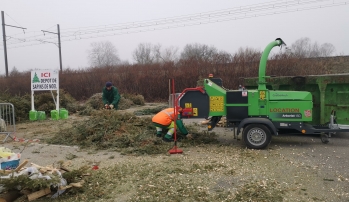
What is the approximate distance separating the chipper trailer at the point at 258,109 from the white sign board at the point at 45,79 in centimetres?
923

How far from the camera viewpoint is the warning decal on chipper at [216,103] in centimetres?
764

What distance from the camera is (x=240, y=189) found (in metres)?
4.76

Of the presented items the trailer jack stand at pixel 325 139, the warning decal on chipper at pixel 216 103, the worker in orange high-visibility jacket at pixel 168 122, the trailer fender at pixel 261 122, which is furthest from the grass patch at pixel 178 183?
the trailer jack stand at pixel 325 139

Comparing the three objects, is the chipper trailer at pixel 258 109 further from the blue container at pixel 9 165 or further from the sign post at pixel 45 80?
the sign post at pixel 45 80

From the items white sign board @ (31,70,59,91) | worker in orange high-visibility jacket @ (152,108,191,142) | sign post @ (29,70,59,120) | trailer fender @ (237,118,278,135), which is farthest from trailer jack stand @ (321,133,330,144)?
white sign board @ (31,70,59,91)

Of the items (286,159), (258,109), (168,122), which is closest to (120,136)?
(168,122)

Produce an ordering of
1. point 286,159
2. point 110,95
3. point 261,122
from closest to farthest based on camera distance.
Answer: point 286,159, point 261,122, point 110,95

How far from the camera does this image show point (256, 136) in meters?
7.45

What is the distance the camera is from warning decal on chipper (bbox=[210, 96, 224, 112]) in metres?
7.64

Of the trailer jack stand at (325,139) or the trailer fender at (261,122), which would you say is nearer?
the trailer fender at (261,122)

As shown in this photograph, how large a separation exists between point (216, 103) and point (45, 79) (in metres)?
10.3

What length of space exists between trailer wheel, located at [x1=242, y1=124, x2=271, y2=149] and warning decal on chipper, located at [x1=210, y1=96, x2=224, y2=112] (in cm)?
84

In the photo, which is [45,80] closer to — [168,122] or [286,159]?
[168,122]

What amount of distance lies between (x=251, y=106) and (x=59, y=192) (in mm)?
5038
